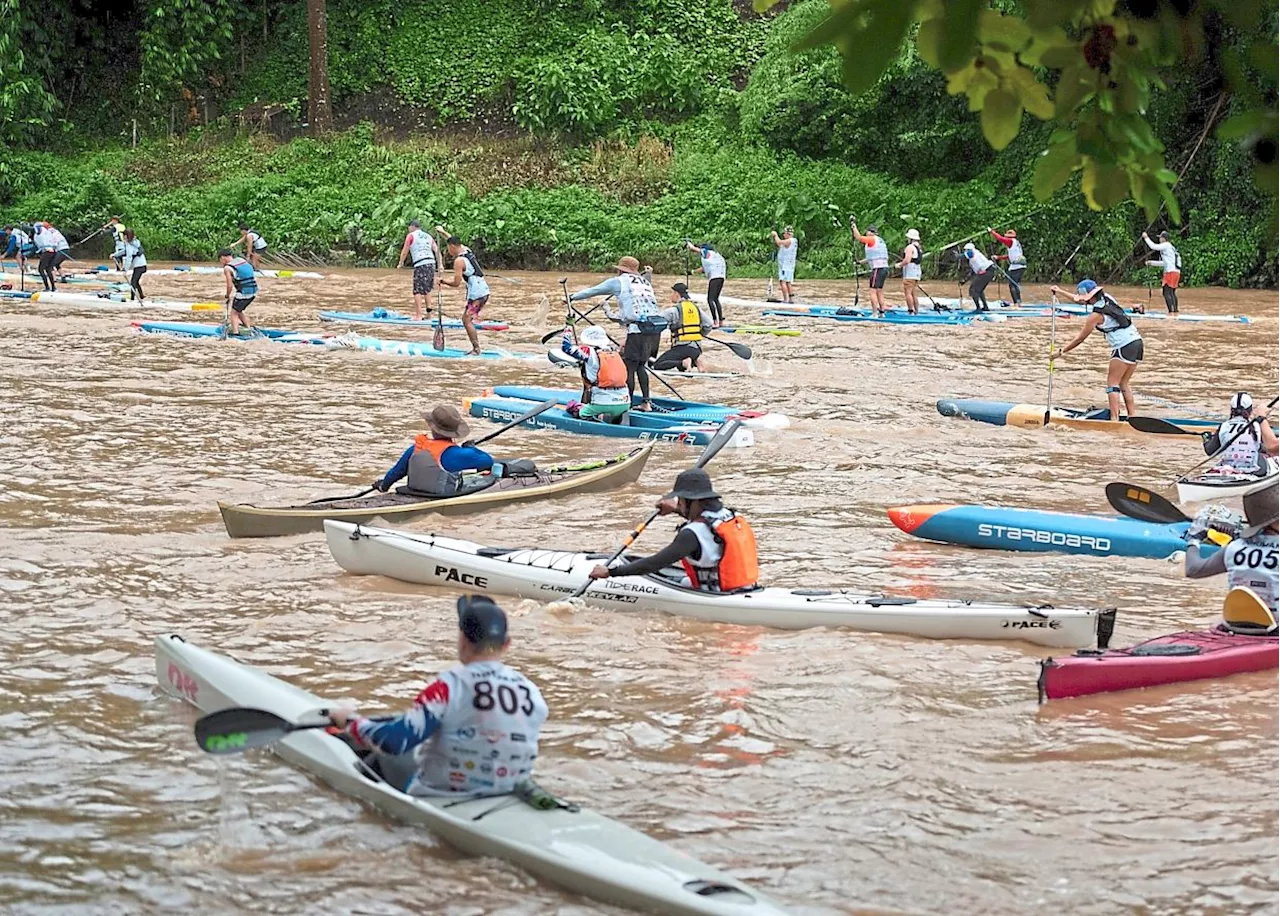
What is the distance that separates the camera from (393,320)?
24.0 metres

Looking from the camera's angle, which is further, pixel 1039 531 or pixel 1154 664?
pixel 1039 531

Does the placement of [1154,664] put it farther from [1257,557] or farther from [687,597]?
[687,597]

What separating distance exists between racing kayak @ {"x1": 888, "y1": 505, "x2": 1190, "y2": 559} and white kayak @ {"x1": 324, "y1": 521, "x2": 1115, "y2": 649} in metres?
1.80

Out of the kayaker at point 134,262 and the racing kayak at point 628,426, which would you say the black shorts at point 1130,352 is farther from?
the kayaker at point 134,262

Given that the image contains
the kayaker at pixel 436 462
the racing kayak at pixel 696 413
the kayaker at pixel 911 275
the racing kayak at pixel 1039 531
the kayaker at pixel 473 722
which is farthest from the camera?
the kayaker at pixel 911 275

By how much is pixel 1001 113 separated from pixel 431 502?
7713 mm

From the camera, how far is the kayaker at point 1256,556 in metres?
7.29

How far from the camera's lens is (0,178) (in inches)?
Answer: 1543

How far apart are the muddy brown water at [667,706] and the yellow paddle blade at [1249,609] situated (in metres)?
0.32

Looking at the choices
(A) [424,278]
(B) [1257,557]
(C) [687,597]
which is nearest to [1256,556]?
(B) [1257,557]

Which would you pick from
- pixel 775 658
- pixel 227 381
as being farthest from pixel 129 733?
pixel 227 381

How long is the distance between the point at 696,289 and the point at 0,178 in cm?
1962

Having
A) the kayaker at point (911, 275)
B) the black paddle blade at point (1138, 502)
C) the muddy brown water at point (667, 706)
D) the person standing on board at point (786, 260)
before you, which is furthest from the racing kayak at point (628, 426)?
the person standing on board at point (786, 260)

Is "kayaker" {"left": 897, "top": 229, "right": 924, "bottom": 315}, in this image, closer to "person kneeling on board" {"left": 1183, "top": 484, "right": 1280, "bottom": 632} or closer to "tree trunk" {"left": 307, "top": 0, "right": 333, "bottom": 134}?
"person kneeling on board" {"left": 1183, "top": 484, "right": 1280, "bottom": 632}
